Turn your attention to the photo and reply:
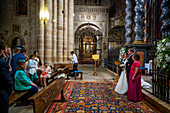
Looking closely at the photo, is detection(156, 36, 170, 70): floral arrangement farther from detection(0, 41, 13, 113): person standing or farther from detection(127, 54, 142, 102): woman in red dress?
detection(0, 41, 13, 113): person standing

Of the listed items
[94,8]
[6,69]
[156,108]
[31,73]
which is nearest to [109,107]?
[156,108]

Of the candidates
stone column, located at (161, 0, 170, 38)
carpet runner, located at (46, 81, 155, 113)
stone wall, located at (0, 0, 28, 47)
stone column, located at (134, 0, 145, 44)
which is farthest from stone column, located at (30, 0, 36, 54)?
→ stone column, located at (161, 0, 170, 38)

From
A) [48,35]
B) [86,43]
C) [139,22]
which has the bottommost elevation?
[48,35]

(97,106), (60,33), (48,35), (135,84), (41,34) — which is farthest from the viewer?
(60,33)

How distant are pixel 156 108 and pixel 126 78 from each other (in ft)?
5.14

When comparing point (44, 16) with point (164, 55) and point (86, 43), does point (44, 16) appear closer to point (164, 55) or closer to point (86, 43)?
point (164, 55)

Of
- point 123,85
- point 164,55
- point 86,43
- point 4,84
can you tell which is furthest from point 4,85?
point 86,43

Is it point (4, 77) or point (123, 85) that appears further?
point (123, 85)

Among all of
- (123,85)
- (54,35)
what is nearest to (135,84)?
(123,85)

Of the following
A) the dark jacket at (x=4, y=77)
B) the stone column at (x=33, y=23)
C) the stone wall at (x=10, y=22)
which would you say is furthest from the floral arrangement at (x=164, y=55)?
the stone wall at (x=10, y=22)

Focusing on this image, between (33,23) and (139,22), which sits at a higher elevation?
(139,22)

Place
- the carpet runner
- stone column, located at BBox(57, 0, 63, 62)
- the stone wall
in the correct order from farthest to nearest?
the stone wall → stone column, located at BBox(57, 0, 63, 62) → the carpet runner

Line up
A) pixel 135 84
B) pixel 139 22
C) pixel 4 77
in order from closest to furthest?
pixel 4 77
pixel 135 84
pixel 139 22

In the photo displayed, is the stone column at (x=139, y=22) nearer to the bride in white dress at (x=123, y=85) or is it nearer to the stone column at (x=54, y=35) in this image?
the bride in white dress at (x=123, y=85)
